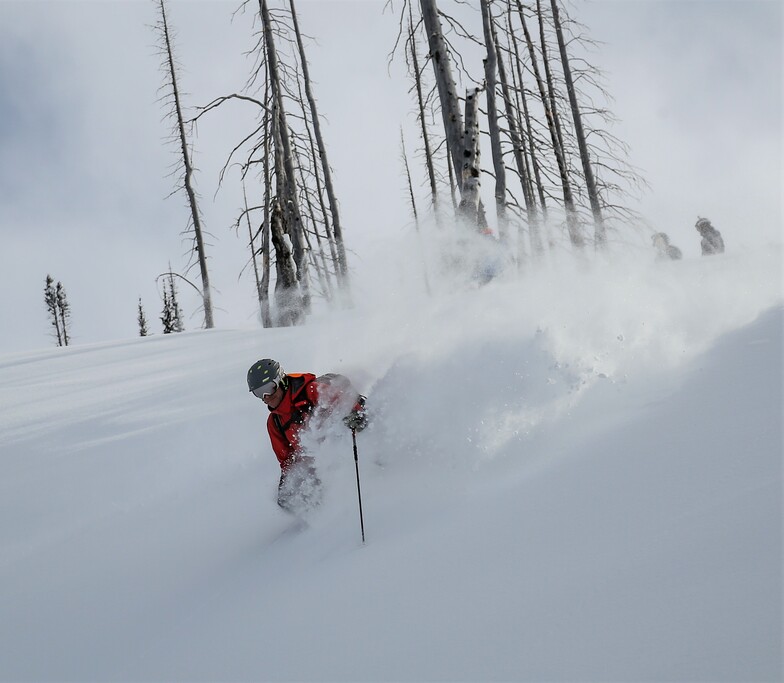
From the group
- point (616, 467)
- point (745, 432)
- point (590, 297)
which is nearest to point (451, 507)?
point (616, 467)

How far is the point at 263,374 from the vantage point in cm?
429

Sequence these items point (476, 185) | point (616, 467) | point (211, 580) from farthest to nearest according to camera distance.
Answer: point (476, 185)
point (211, 580)
point (616, 467)

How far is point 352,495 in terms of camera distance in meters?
4.25

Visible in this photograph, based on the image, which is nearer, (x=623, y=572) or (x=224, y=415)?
(x=623, y=572)

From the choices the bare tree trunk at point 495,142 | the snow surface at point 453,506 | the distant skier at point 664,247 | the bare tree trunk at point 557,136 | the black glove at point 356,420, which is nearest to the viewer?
the snow surface at point 453,506

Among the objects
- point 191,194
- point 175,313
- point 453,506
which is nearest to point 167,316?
point 175,313

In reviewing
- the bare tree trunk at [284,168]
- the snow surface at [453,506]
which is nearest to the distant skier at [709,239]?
the snow surface at [453,506]

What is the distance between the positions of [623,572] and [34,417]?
22.5ft

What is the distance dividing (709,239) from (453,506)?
14.9 m

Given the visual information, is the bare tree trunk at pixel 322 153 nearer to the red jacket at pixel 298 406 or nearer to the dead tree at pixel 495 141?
the dead tree at pixel 495 141

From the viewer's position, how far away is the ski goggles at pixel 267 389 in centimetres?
429

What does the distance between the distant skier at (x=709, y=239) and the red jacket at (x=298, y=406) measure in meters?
14.1

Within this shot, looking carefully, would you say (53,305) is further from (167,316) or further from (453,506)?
(453,506)

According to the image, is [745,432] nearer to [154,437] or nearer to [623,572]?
[623,572]
